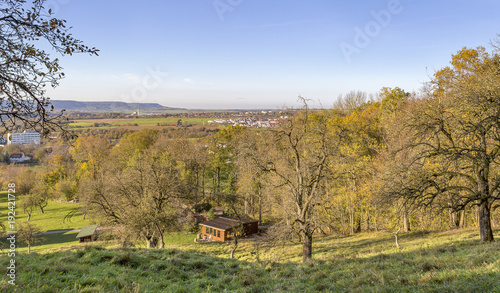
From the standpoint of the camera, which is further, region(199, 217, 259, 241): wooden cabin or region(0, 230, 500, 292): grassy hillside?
region(199, 217, 259, 241): wooden cabin

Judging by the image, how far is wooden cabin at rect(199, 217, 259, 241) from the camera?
29.5 meters

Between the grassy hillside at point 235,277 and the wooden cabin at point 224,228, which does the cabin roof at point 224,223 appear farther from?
the grassy hillside at point 235,277

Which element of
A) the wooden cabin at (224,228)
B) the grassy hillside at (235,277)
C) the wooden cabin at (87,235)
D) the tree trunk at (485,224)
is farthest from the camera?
the wooden cabin at (87,235)

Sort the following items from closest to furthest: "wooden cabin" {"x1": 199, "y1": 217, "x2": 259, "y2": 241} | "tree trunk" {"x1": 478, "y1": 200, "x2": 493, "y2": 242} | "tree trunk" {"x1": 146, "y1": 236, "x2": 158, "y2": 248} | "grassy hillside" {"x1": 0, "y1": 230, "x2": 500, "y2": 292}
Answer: "grassy hillside" {"x1": 0, "y1": 230, "x2": 500, "y2": 292} < "tree trunk" {"x1": 478, "y1": 200, "x2": 493, "y2": 242} < "tree trunk" {"x1": 146, "y1": 236, "x2": 158, "y2": 248} < "wooden cabin" {"x1": 199, "y1": 217, "x2": 259, "y2": 241}

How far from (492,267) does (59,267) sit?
10.4 metres

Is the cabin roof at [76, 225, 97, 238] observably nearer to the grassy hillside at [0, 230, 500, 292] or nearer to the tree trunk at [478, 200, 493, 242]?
the grassy hillside at [0, 230, 500, 292]

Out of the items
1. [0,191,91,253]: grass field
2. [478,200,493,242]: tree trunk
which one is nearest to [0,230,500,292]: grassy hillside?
[478,200,493,242]: tree trunk

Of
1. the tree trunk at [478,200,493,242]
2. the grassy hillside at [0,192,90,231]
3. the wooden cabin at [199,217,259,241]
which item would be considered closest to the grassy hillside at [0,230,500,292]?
the tree trunk at [478,200,493,242]

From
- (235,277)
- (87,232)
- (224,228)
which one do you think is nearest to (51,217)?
(87,232)

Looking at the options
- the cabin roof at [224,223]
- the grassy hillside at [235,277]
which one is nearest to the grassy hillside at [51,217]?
the cabin roof at [224,223]

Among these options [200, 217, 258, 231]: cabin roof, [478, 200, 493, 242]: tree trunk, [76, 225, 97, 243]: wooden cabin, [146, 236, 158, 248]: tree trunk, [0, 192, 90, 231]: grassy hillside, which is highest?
[478, 200, 493, 242]: tree trunk

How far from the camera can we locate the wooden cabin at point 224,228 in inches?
1163

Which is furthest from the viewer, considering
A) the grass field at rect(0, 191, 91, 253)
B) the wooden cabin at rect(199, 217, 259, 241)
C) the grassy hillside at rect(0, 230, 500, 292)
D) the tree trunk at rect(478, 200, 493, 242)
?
the grass field at rect(0, 191, 91, 253)

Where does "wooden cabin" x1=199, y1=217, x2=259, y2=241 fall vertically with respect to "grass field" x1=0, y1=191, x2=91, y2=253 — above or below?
above
